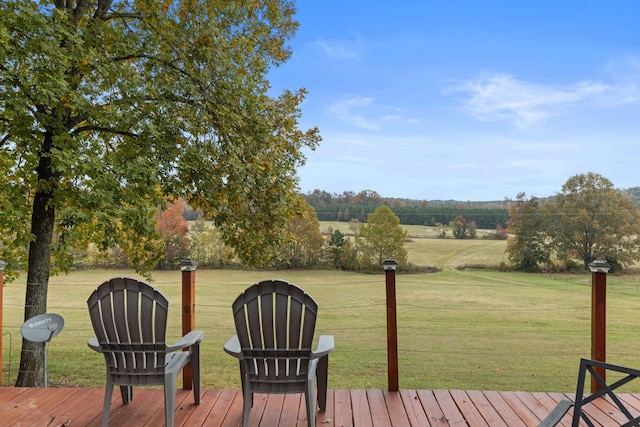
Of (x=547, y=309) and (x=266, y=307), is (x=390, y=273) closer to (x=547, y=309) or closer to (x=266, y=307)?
(x=266, y=307)

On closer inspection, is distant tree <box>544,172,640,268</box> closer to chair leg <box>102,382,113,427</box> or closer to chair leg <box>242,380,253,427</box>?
chair leg <box>242,380,253,427</box>

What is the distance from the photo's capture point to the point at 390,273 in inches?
135

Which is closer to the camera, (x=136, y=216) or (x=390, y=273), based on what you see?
(x=390, y=273)

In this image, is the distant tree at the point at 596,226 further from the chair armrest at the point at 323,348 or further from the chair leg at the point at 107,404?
the chair leg at the point at 107,404

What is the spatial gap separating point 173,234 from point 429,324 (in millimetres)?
5600

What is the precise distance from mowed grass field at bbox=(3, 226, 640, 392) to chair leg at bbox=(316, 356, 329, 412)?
4.35 metres

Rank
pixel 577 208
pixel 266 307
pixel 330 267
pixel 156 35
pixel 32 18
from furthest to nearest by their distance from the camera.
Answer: pixel 577 208 → pixel 330 267 → pixel 156 35 → pixel 32 18 → pixel 266 307

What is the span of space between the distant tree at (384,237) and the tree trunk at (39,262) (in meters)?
5.31

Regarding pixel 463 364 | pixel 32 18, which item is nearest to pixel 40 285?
pixel 32 18

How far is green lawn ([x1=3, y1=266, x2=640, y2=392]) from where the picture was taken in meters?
7.71

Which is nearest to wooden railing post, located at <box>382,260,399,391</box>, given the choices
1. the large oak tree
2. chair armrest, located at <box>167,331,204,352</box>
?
chair armrest, located at <box>167,331,204,352</box>

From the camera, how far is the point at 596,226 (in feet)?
29.0

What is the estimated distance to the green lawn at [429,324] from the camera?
25.3ft

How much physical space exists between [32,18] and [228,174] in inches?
96.1
